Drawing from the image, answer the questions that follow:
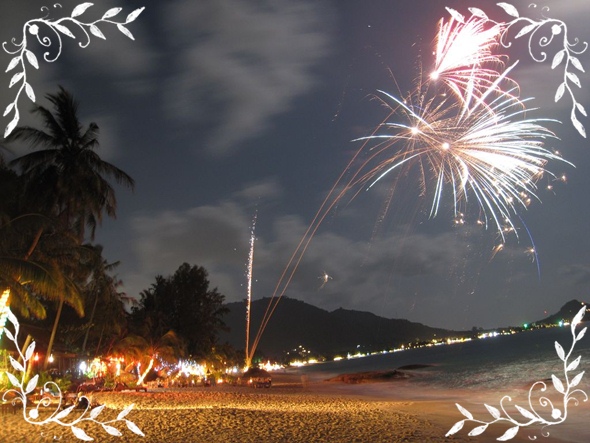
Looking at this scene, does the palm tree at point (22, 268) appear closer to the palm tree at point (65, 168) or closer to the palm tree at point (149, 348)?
the palm tree at point (65, 168)

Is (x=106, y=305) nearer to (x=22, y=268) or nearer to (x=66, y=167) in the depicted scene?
(x=66, y=167)

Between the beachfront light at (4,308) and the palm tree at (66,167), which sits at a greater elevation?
the palm tree at (66,167)

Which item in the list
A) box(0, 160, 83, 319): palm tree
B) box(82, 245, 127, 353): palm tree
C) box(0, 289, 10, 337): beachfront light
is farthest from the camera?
box(82, 245, 127, 353): palm tree

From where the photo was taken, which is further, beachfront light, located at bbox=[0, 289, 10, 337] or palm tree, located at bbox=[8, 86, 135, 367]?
palm tree, located at bbox=[8, 86, 135, 367]

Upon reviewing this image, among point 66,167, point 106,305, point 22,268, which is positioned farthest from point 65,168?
point 106,305

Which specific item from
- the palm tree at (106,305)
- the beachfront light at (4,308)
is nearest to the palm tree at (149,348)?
the palm tree at (106,305)

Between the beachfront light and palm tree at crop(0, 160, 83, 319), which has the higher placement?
palm tree at crop(0, 160, 83, 319)

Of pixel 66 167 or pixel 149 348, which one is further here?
pixel 149 348

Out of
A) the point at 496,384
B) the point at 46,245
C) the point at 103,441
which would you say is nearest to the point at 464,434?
the point at 103,441

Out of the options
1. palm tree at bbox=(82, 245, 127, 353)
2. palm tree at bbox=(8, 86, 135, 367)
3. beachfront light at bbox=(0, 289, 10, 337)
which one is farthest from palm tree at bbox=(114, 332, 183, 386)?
beachfront light at bbox=(0, 289, 10, 337)

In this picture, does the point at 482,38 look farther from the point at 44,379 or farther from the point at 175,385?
the point at 175,385

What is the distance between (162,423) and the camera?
1058cm

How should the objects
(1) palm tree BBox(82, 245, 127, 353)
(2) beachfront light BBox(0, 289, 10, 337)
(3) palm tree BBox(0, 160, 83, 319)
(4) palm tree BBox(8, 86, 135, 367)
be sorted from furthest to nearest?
(1) palm tree BBox(82, 245, 127, 353) → (4) palm tree BBox(8, 86, 135, 367) → (3) palm tree BBox(0, 160, 83, 319) → (2) beachfront light BBox(0, 289, 10, 337)

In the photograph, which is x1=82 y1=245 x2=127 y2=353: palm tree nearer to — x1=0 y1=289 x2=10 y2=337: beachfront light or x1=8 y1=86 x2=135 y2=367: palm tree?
x1=8 y1=86 x2=135 y2=367: palm tree
